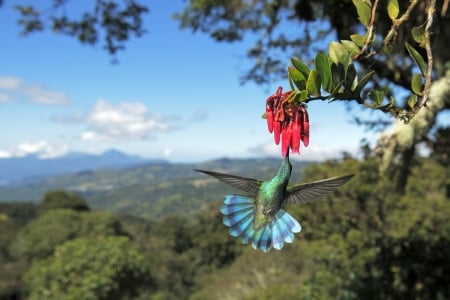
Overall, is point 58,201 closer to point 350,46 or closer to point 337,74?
point 350,46

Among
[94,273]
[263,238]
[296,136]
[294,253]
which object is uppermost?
[296,136]

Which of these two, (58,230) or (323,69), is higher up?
(323,69)

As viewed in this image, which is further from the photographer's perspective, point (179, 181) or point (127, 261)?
point (179, 181)

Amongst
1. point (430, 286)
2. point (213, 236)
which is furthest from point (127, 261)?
point (213, 236)

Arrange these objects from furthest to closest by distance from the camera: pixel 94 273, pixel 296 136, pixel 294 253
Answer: pixel 294 253 → pixel 94 273 → pixel 296 136

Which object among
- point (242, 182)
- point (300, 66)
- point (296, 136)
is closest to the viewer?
point (296, 136)

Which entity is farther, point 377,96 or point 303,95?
point 377,96

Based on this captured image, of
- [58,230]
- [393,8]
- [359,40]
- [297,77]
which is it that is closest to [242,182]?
[297,77]

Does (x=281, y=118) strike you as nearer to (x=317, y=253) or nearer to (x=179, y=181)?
(x=317, y=253)
